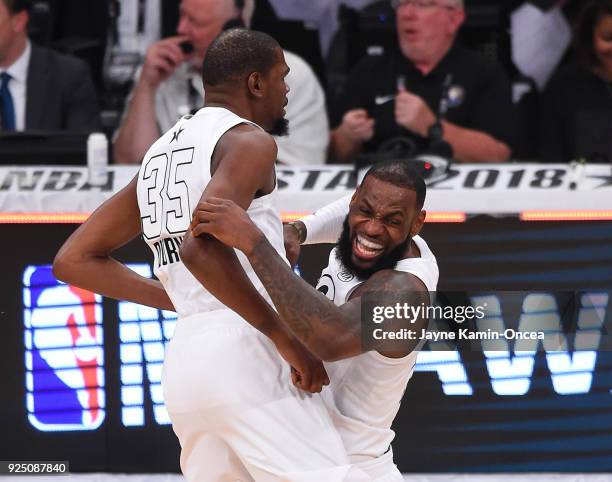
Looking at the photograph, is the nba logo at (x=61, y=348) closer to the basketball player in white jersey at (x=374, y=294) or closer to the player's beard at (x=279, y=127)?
the basketball player in white jersey at (x=374, y=294)

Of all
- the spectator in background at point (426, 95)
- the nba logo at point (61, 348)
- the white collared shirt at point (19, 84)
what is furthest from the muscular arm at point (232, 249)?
the white collared shirt at point (19, 84)

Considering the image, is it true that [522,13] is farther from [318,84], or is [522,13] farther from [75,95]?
[75,95]

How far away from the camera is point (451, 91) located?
263 inches

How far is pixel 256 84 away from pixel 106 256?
2.63ft

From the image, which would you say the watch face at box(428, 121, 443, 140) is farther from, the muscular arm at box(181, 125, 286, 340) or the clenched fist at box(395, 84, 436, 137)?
the muscular arm at box(181, 125, 286, 340)

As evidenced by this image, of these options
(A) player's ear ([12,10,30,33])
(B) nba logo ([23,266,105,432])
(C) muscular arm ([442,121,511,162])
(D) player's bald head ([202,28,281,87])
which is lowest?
(B) nba logo ([23,266,105,432])

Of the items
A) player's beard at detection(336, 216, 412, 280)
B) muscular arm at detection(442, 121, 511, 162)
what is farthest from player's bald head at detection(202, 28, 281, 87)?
muscular arm at detection(442, 121, 511, 162)

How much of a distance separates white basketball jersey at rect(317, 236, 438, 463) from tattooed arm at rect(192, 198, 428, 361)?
19 cm

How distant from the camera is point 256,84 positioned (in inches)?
145

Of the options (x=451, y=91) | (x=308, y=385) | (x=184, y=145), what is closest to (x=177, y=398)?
(x=308, y=385)

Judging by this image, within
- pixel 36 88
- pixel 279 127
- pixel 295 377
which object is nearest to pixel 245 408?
pixel 295 377

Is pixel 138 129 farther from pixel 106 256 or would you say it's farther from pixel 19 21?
pixel 106 256

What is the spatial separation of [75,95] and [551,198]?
8.96 feet

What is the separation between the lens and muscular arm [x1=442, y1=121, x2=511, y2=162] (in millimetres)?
6477
